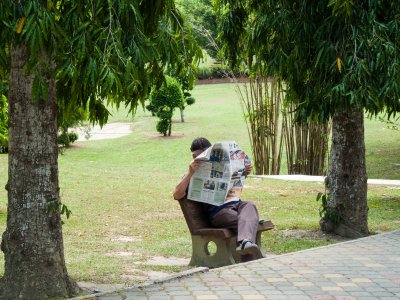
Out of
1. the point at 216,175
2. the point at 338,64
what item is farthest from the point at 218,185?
the point at 338,64

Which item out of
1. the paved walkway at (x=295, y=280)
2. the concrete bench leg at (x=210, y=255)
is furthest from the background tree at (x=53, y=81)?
the concrete bench leg at (x=210, y=255)

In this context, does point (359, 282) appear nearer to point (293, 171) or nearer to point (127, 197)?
point (127, 197)

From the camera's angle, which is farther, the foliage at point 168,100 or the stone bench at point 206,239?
the foliage at point 168,100

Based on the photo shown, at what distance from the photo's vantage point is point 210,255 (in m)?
8.25

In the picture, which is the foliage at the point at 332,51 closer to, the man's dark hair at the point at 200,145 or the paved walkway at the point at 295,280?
the man's dark hair at the point at 200,145

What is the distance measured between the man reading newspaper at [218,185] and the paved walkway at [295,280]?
1.49 feet

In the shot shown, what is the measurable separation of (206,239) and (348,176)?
251cm

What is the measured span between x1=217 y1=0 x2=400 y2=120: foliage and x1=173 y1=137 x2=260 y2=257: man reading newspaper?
1465 mm

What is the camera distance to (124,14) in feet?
19.2

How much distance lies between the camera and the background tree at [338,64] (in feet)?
29.1

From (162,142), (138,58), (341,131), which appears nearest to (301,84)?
(341,131)

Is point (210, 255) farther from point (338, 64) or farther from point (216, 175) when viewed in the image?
point (338, 64)

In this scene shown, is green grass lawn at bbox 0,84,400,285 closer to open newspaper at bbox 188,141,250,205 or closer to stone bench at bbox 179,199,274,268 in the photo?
stone bench at bbox 179,199,274,268

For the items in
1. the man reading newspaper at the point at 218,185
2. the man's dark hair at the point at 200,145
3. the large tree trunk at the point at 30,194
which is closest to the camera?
the large tree trunk at the point at 30,194
